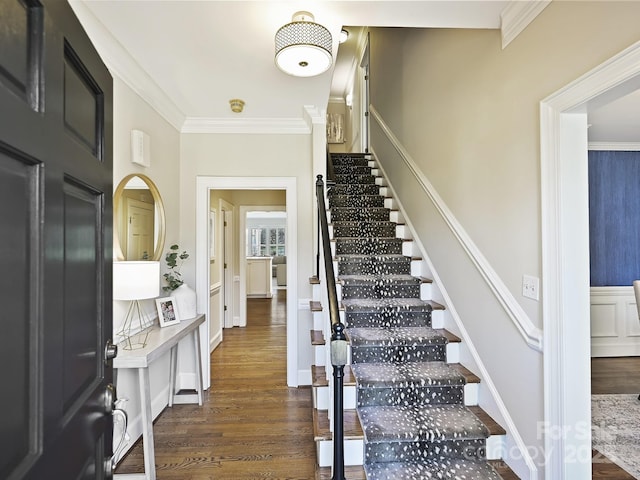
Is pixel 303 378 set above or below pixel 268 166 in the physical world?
below

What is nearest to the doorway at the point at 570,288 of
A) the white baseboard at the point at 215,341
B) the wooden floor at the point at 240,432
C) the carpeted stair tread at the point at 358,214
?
the wooden floor at the point at 240,432

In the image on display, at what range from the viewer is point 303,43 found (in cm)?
169

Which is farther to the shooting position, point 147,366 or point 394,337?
point 394,337

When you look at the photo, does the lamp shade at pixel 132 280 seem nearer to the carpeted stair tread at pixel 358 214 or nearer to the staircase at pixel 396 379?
the staircase at pixel 396 379

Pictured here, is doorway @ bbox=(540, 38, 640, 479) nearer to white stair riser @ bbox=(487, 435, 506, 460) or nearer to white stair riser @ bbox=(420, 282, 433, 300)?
white stair riser @ bbox=(487, 435, 506, 460)

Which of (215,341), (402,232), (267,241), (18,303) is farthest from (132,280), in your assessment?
(267,241)

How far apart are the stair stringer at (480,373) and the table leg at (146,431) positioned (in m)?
1.93

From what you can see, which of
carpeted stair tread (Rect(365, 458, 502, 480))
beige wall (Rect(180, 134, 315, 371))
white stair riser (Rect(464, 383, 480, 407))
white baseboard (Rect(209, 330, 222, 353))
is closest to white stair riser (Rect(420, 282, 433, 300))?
white stair riser (Rect(464, 383, 480, 407))

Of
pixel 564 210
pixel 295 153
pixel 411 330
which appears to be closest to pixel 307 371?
pixel 411 330

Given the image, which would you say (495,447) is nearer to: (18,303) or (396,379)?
(396,379)

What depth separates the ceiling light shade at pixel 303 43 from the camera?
67.0 inches

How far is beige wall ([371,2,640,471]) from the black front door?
173 cm

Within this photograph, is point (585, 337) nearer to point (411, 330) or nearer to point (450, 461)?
point (450, 461)

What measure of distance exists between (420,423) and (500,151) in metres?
1.58
